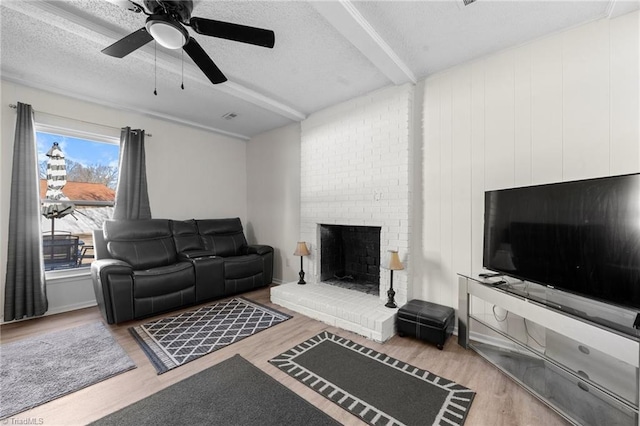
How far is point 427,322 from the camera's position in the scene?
240cm

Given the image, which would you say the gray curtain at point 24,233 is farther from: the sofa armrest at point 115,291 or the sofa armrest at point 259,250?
the sofa armrest at point 259,250

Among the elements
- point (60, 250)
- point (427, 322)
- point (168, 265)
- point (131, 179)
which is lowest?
point (427, 322)

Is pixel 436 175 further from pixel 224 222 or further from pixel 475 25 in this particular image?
pixel 224 222

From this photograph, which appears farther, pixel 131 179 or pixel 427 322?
pixel 131 179

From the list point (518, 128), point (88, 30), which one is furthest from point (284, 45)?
point (518, 128)

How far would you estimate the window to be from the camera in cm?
330

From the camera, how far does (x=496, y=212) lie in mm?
2209

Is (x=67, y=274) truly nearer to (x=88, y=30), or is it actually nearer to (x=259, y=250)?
(x=259, y=250)

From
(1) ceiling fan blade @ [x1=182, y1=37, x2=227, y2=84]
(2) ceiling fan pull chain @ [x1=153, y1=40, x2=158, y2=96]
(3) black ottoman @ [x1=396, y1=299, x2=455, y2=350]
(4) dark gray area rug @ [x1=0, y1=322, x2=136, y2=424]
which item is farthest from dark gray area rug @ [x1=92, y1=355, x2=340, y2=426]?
(1) ceiling fan blade @ [x1=182, y1=37, x2=227, y2=84]

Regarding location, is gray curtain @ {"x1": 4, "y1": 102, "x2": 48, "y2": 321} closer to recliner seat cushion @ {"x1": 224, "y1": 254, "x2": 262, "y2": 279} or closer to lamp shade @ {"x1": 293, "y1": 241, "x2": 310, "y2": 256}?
recliner seat cushion @ {"x1": 224, "y1": 254, "x2": 262, "y2": 279}

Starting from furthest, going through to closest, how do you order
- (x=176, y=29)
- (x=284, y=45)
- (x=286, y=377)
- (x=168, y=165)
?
1. (x=168, y=165)
2. (x=284, y=45)
3. (x=286, y=377)
4. (x=176, y=29)

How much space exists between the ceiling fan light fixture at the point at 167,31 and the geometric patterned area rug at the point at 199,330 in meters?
2.34

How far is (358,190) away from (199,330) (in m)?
2.36

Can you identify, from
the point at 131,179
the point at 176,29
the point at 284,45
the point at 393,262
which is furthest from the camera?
the point at 131,179
